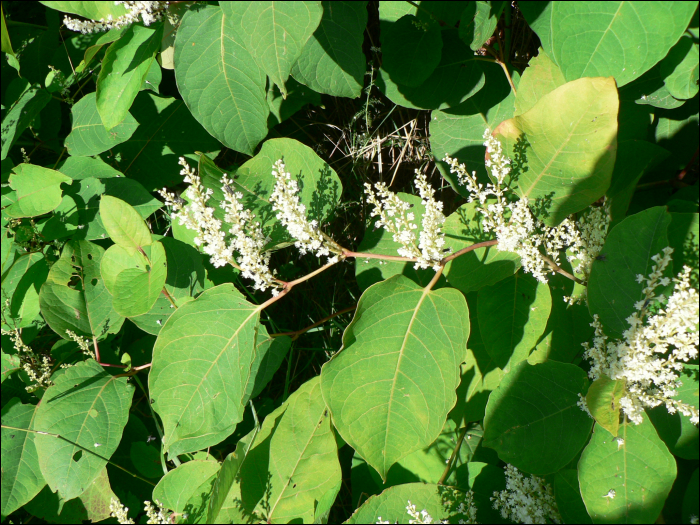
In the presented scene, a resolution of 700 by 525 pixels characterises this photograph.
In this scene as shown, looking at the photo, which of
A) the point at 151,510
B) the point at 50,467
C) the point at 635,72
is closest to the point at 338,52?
the point at 635,72

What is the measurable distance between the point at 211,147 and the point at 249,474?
1.39 meters

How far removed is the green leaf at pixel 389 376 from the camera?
5.05 ft

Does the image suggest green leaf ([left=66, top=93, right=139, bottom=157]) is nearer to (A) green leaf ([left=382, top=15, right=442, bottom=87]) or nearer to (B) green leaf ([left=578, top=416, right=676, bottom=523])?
(A) green leaf ([left=382, top=15, right=442, bottom=87])

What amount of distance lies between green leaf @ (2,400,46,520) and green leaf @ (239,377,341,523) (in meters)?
0.96

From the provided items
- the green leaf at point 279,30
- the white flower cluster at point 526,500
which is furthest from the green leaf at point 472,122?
the white flower cluster at point 526,500

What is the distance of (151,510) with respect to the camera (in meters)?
1.74

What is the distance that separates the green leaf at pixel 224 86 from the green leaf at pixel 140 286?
49 centimetres

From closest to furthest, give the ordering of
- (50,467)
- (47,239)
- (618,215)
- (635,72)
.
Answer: (635,72) < (618,215) < (50,467) < (47,239)

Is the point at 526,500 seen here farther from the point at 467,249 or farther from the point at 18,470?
the point at 18,470

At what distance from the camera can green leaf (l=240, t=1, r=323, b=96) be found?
1.20 metres

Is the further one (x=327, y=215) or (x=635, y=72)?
(x=327, y=215)

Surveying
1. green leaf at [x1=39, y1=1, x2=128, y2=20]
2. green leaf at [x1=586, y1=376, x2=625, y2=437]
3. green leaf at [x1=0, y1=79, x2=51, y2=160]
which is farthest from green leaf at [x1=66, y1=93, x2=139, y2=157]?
green leaf at [x1=586, y1=376, x2=625, y2=437]

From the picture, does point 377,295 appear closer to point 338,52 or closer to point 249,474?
point 338,52

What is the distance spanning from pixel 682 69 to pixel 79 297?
2365mm
